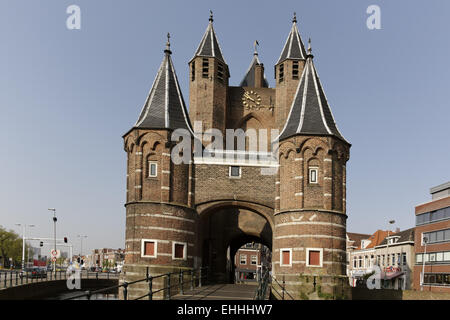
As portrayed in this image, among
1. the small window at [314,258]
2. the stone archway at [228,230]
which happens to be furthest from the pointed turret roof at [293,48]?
the small window at [314,258]

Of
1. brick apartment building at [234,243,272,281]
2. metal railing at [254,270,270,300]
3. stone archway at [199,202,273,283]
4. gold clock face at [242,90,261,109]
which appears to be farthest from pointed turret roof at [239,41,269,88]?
brick apartment building at [234,243,272,281]

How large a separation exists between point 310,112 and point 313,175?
13.3 feet

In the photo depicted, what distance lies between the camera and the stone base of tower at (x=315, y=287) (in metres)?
26.0

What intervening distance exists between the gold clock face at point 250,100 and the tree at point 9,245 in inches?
2629

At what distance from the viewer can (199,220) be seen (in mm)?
28906

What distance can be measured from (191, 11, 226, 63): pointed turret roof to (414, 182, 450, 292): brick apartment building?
27140mm

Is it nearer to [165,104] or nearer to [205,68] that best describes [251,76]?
[205,68]

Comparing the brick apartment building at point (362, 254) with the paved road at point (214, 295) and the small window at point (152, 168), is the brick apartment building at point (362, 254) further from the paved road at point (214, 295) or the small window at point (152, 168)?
the paved road at point (214, 295)

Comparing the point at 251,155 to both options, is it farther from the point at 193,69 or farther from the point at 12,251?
the point at 12,251

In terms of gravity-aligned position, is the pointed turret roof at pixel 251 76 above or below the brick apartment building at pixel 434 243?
above

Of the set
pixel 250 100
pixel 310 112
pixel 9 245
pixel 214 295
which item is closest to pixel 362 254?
pixel 250 100

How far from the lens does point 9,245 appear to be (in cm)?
8869
